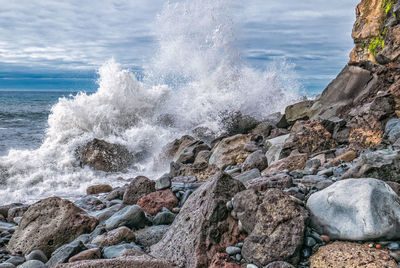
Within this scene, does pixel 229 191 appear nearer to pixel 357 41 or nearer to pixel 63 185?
pixel 63 185

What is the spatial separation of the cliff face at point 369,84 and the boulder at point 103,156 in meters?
4.86

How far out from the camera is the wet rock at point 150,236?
11.1 ft

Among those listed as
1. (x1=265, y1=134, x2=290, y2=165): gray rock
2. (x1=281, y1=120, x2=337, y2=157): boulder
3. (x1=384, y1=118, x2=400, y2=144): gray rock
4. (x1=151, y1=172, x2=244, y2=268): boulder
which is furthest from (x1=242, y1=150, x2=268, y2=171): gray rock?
(x1=151, y1=172, x2=244, y2=268): boulder

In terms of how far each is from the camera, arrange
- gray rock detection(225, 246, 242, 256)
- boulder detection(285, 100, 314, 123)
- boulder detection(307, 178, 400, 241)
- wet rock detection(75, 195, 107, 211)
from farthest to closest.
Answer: boulder detection(285, 100, 314, 123)
wet rock detection(75, 195, 107, 211)
gray rock detection(225, 246, 242, 256)
boulder detection(307, 178, 400, 241)

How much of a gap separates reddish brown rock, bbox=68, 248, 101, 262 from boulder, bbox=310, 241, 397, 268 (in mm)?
1679

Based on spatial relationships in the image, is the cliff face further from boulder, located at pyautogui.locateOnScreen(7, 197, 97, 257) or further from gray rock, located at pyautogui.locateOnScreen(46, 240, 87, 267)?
gray rock, located at pyautogui.locateOnScreen(46, 240, 87, 267)

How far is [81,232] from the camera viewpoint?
4.09m

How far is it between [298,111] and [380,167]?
5936 mm

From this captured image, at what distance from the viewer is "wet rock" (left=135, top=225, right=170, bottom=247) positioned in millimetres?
3393

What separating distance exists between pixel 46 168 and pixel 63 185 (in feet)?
3.40

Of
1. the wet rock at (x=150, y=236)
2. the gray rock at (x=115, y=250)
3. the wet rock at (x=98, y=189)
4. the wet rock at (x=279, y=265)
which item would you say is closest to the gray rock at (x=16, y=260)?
the gray rock at (x=115, y=250)

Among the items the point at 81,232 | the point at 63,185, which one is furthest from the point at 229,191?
the point at 63,185

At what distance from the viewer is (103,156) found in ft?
31.0

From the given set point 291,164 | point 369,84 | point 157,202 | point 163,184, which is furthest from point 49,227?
point 369,84
